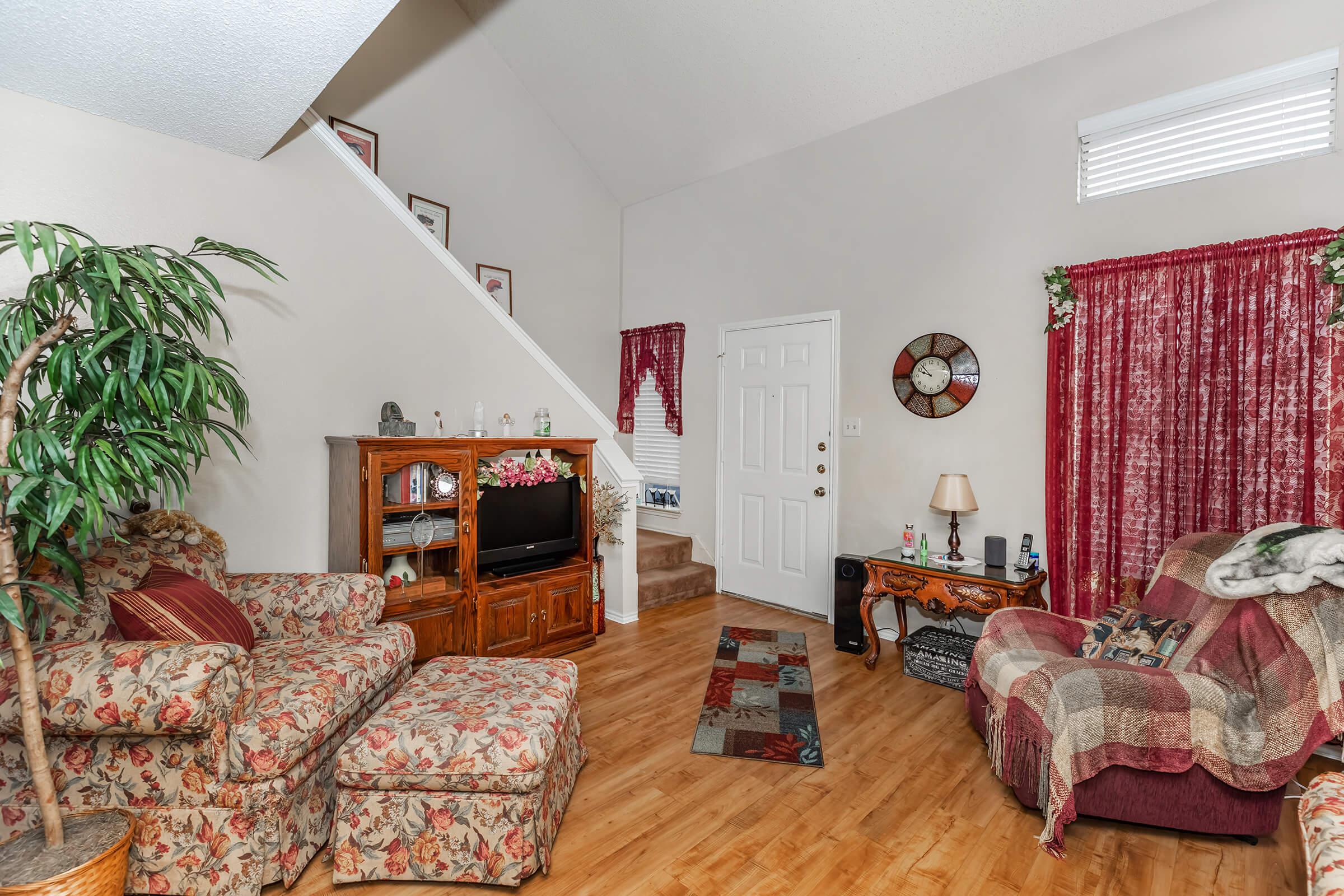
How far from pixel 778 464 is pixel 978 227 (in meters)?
1.96

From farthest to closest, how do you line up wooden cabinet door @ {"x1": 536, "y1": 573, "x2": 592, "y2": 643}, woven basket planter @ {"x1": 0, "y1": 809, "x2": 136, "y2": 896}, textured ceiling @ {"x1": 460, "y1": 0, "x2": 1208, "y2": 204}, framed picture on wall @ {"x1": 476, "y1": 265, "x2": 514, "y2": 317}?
framed picture on wall @ {"x1": 476, "y1": 265, "x2": 514, "y2": 317}, wooden cabinet door @ {"x1": 536, "y1": 573, "x2": 592, "y2": 643}, textured ceiling @ {"x1": 460, "y1": 0, "x2": 1208, "y2": 204}, woven basket planter @ {"x1": 0, "y1": 809, "x2": 136, "y2": 896}

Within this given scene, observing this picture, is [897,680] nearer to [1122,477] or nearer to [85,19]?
[1122,477]

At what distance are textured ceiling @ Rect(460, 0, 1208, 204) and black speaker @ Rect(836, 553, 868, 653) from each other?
2880 mm

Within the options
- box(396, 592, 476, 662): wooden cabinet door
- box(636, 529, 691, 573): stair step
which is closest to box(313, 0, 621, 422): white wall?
box(396, 592, 476, 662): wooden cabinet door

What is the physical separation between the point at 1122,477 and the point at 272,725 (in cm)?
367

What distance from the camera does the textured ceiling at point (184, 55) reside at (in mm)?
A: 1853

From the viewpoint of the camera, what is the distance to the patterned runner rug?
2.63 meters

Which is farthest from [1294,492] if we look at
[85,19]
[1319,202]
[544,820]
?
[85,19]

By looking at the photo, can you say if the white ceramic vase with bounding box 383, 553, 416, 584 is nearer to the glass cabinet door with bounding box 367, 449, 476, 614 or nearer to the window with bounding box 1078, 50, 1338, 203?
the glass cabinet door with bounding box 367, 449, 476, 614

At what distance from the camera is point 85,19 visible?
1.88 metres

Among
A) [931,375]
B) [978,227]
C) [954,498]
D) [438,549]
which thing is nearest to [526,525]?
[438,549]

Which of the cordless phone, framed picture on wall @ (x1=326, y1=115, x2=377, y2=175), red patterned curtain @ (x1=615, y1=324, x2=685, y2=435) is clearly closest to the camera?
the cordless phone

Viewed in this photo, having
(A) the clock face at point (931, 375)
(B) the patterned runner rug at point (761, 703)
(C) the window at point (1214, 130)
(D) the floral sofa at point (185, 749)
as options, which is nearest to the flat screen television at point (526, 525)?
(B) the patterned runner rug at point (761, 703)

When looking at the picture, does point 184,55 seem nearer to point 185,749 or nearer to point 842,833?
point 185,749
